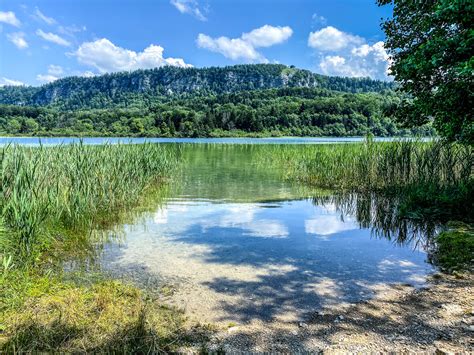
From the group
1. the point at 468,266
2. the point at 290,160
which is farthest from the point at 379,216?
the point at 290,160

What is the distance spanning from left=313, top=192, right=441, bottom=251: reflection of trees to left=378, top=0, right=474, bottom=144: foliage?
204 cm

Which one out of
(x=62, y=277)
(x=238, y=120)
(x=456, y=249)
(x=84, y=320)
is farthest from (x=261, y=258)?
(x=238, y=120)

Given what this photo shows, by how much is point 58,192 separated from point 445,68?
742 cm

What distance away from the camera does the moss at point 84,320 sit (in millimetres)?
3113

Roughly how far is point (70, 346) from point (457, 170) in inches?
434

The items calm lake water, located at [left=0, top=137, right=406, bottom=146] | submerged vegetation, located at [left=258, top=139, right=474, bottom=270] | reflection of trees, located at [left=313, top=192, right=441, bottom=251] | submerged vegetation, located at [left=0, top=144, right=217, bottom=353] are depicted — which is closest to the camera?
submerged vegetation, located at [left=0, top=144, right=217, bottom=353]

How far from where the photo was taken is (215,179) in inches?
631

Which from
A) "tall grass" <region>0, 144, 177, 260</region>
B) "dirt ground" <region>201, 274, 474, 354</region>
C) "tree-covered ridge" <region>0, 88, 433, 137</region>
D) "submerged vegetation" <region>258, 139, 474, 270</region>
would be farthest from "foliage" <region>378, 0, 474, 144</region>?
"tree-covered ridge" <region>0, 88, 433, 137</region>

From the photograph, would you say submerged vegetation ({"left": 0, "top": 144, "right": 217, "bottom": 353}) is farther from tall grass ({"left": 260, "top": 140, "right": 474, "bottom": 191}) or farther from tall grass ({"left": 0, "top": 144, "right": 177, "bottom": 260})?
tall grass ({"left": 260, "top": 140, "right": 474, "bottom": 191})

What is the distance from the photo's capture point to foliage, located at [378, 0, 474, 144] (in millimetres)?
5484

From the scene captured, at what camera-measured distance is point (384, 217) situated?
8.91 m

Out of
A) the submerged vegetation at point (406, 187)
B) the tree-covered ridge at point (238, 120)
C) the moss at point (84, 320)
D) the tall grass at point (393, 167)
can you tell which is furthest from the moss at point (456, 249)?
the tree-covered ridge at point (238, 120)

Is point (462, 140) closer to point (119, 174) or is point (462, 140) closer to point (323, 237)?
point (323, 237)

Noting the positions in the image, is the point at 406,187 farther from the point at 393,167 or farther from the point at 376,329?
the point at 376,329
